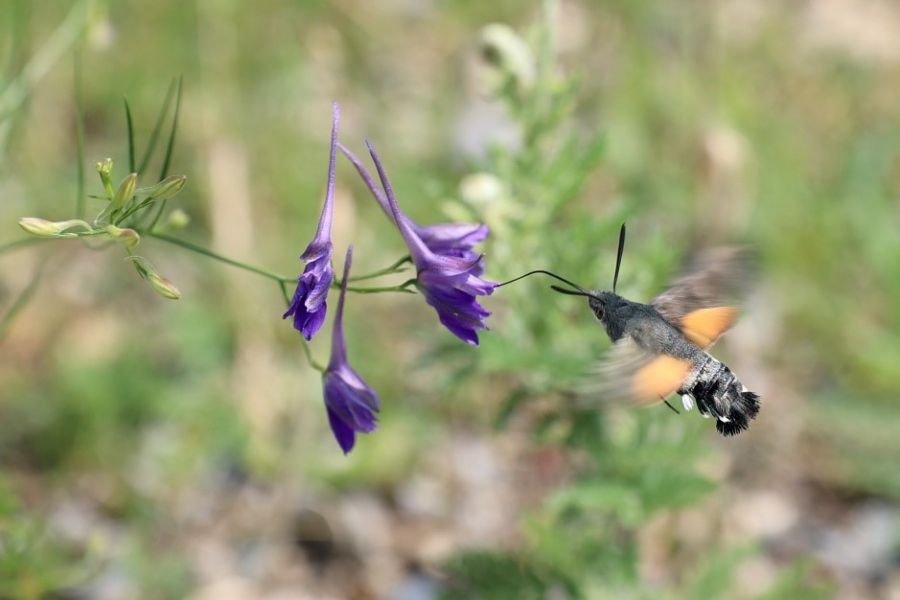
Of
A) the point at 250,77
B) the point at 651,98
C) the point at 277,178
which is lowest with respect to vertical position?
the point at 277,178

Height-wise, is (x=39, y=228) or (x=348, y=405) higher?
(x=348, y=405)

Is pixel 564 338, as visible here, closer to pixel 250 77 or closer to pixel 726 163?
pixel 726 163

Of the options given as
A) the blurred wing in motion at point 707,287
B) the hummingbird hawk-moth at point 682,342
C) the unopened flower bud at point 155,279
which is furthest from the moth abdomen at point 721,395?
the unopened flower bud at point 155,279

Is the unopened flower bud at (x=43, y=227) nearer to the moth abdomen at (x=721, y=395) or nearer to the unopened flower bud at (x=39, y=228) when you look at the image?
the unopened flower bud at (x=39, y=228)

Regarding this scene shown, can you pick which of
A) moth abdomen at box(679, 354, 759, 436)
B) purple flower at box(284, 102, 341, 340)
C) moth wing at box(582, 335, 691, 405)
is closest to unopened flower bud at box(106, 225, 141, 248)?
purple flower at box(284, 102, 341, 340)

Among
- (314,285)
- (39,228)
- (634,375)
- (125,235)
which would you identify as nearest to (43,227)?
(39,228)

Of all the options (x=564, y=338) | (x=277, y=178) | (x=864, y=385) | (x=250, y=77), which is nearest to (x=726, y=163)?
(x=564, y=338)

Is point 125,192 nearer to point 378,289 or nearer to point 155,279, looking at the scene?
point 155,279
